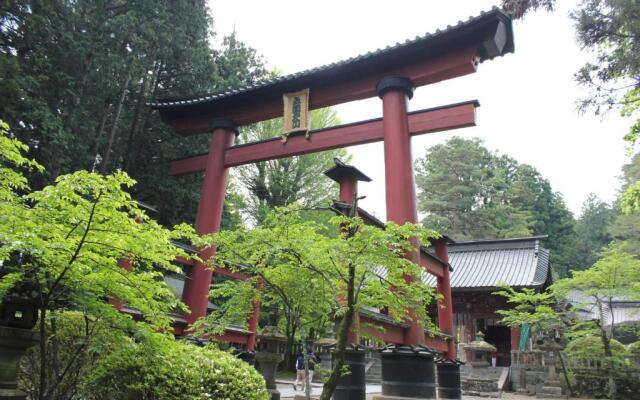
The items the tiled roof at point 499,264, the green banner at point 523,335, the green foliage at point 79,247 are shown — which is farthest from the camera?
the tiled roof at point 499,264

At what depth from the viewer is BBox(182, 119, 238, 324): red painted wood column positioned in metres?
9.54

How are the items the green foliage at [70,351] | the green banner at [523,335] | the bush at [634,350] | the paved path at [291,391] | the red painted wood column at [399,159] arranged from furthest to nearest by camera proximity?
the green banner at [523,335] < the bush at [634,350] < the paved path at [291,391] < the red painted wood column at [399,159] < the green foliage at [70,351]

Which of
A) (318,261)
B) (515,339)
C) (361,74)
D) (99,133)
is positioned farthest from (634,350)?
(99,133)

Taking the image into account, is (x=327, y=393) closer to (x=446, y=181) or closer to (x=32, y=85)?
(x=32, y=85)

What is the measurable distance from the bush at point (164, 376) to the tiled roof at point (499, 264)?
1644 centimetres

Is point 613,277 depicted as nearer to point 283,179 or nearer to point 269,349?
point 269,349

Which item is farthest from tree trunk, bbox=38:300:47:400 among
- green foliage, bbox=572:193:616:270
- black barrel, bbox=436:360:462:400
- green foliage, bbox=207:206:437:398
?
green foliage, bbox=572:193:616:270

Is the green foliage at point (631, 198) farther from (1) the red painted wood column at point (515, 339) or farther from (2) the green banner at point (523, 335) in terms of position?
(1) the red painted wood column at point (515, 339)

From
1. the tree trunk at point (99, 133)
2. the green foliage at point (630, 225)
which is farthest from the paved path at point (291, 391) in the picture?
the green foliage at point (630, 225)

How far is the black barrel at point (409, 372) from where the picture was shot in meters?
6.64

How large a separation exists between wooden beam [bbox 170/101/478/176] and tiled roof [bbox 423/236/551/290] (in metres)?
12.3

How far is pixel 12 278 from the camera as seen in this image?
3678mm

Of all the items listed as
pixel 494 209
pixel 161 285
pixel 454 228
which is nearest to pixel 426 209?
pixel 454 228

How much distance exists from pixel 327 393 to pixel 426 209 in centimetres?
3419
